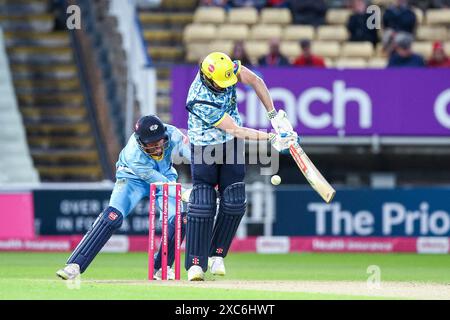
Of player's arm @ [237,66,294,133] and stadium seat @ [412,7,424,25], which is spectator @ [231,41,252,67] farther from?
player's arm @ [237,66,294,133]

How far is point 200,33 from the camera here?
2186cm

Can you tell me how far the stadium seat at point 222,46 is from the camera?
21.1 metres

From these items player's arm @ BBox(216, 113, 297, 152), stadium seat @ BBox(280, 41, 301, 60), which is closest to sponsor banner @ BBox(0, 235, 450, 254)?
stadium seat @ BBox(280, 41, 301, 60)

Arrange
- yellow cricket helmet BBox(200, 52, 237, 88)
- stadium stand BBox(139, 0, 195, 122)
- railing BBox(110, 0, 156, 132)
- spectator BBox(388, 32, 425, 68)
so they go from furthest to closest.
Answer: stadium stand BBox(139, 0, 195, 122) < spectator BBox(388, 32, 425, 68) < railing BBox(110, 0, 156, 132) < yellow cricket helmet BBox(200, 52, 237, 88)

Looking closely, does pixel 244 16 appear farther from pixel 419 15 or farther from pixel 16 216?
pixel 16 216

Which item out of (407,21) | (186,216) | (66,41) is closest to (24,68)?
(66,41)

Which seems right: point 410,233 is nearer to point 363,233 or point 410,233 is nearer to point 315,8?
point 363,233

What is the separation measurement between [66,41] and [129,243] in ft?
16.7

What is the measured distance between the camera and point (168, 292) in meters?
10.6

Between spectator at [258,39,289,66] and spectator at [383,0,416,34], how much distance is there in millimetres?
1941

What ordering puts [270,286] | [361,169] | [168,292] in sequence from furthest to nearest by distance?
[361,169] → [270,286] → [168,292]

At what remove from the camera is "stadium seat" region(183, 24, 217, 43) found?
21.8 m

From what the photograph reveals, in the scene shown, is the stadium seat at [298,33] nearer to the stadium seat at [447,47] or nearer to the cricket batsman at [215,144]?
the stadium seat at [447,47]

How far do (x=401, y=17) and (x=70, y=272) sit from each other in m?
10.4
